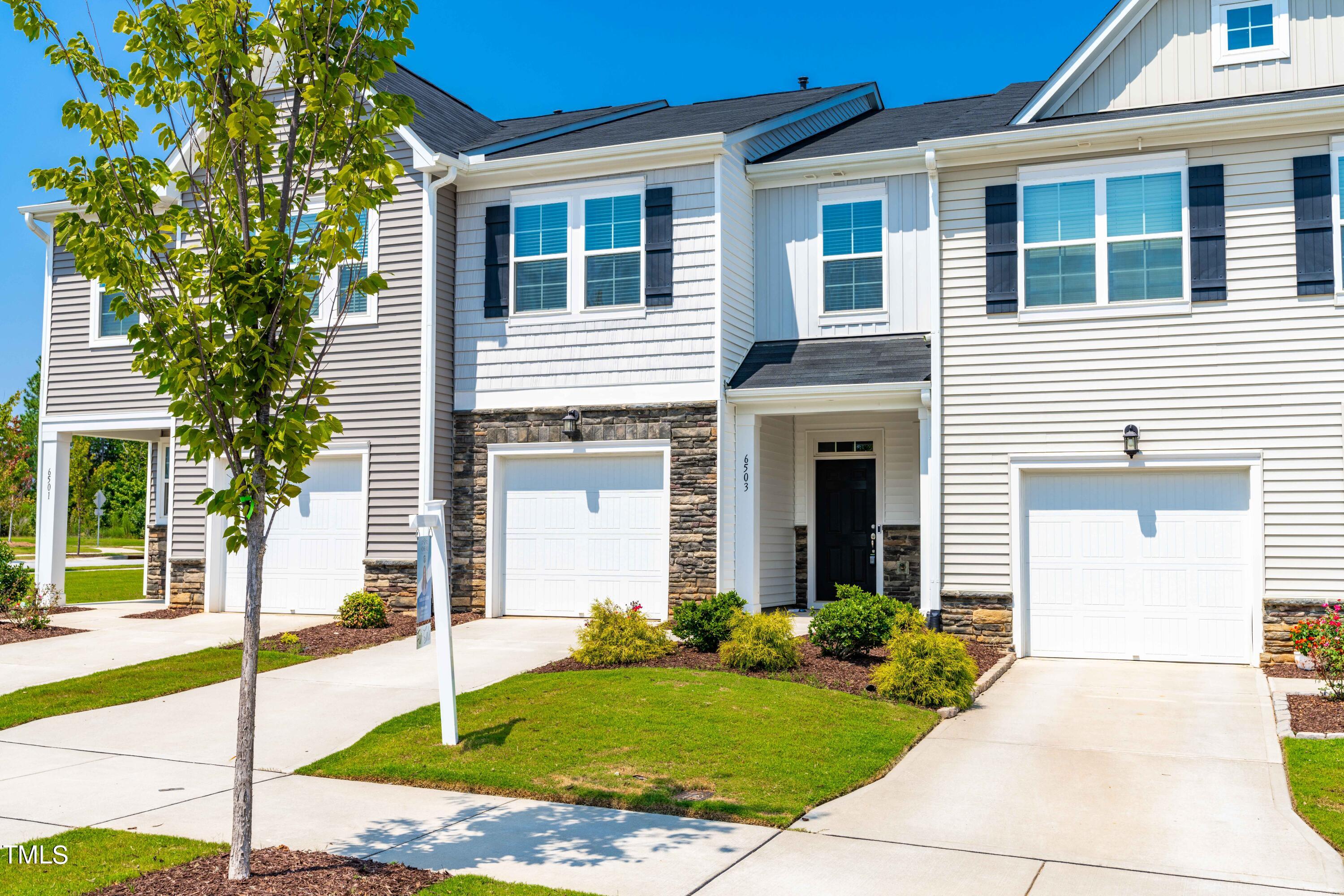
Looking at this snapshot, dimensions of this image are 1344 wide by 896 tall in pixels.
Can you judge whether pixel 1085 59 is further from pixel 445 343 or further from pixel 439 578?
pixel 439 578

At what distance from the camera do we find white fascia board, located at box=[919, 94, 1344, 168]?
11.2 meters

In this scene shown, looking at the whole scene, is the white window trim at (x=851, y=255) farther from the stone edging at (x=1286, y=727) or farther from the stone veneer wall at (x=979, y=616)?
the stone edging at (x=1286, y=727)

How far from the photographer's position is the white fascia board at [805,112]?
14.4 meters

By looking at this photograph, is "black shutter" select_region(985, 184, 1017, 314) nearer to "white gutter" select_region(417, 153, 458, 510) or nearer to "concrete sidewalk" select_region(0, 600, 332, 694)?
"white gutter" select_region(417, 153, 458, 510)

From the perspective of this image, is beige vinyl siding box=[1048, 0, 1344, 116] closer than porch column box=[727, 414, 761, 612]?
Yes

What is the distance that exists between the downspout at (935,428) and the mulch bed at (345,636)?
588 cm

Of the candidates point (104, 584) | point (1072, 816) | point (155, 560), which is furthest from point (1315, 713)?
point (104, 584)

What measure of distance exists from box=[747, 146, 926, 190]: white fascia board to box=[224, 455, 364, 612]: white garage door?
6.73m

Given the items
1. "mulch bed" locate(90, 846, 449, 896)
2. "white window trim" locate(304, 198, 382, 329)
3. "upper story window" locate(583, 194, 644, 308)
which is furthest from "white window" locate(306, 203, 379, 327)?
"mulch bed" locate(90, 846, 449, 896)

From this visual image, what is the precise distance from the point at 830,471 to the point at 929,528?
126 inches

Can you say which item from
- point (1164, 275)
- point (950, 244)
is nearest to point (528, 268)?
point (950, 244)

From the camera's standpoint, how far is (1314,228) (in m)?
11.3

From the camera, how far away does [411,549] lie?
14.4 m

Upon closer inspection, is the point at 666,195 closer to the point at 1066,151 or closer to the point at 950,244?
the point at 950,244
